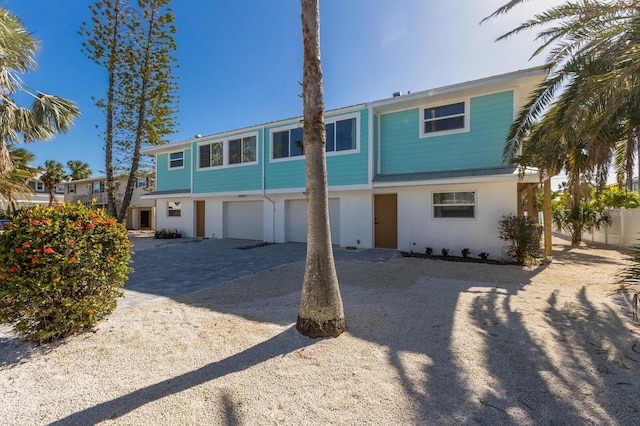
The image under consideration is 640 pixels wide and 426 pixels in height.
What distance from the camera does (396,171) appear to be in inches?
457

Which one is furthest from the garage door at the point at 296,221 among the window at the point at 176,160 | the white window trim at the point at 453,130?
the window at the point at 176,160

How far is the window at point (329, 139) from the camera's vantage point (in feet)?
39.5

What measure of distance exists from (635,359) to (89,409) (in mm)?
5427

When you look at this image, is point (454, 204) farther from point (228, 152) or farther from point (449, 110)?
point (228, 152)

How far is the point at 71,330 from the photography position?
389 cm

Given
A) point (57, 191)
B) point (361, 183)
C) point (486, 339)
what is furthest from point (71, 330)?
point (57, 191)

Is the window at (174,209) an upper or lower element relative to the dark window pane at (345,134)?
lower

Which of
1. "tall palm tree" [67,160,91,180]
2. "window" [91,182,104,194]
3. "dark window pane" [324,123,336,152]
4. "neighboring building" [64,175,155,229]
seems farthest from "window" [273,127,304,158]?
"tall palm tree" [67,160,91,180]

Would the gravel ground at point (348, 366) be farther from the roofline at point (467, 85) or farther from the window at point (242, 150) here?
the window at point (242, 150)

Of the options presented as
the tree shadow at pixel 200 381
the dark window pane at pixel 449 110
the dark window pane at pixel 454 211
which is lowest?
the tree shadow at pixel 200 381

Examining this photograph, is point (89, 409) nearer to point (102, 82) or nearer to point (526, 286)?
point (526, 286)

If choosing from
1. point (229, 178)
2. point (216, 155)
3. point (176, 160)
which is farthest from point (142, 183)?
point (229, 178)

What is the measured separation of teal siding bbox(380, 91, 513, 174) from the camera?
32.2 ft

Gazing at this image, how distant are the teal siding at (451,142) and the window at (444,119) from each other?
236 mm
